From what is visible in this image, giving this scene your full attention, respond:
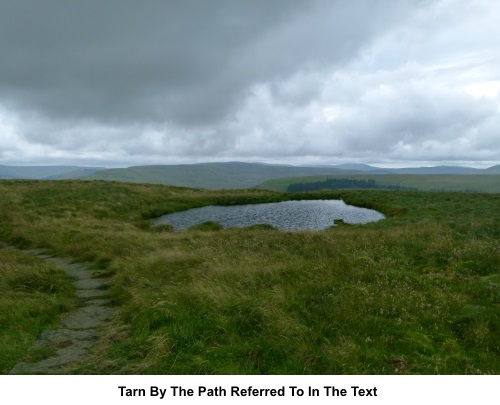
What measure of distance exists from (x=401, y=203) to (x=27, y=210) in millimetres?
41536

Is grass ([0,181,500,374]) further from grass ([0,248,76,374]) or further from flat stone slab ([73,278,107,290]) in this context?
flat stone slab ([73,278,107,290])

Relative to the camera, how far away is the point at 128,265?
13.1m

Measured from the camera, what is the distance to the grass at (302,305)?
6301 millimetres

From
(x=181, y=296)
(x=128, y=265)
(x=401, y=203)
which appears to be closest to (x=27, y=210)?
(x=128, y=265)

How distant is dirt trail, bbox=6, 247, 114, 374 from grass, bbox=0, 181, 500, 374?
0.38 m

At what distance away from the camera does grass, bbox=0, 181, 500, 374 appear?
20.7ft

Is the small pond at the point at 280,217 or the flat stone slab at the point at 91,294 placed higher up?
the flat stone slab at the point at 91,294

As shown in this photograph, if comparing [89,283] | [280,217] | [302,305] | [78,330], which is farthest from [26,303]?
[280,217]

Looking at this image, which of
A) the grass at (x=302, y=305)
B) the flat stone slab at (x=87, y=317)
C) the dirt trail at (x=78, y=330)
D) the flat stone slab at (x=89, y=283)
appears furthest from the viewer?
the flat stone slab at (x=89, y=283)

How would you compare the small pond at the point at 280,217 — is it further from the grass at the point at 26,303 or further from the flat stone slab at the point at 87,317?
the flat stone slab at the point at 87,317

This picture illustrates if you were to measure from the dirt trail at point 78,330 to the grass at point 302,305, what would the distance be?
14.9 inches

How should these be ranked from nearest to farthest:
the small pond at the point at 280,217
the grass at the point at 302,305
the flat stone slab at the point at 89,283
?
the grass at the point at 302,305 < the flat stone slab at the point at 89,283 < the small pond at the point at 280,217

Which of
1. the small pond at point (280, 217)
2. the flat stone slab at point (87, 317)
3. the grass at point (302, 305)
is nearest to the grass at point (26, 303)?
the grass at point (302, 305)

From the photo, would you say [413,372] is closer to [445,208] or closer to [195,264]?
[195,264]
